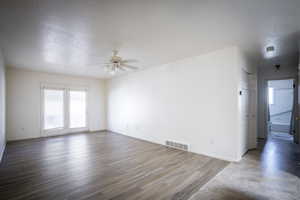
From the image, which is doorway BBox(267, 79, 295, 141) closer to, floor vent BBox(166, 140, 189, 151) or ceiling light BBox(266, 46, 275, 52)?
ceiling light BBox(266, 46, 275, 52)

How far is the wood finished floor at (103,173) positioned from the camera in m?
2.17

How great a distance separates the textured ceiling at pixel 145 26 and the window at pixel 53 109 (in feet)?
8.46

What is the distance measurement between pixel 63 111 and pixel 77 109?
23.5 inches

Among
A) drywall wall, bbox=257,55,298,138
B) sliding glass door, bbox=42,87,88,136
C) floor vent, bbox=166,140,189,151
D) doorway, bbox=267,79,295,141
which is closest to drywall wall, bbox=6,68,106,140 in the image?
sliding glass door, bbox=42,87,88,136

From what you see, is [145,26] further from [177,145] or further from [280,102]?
[280,102]

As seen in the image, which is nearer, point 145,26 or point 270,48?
point 145,26

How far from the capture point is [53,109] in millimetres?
6203

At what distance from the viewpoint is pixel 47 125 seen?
19.8ft

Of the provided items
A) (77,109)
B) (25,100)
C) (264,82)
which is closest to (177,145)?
(264,82)

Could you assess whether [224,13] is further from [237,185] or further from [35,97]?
[35,97]

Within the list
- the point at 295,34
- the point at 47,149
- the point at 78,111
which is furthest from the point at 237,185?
the point at 78,111

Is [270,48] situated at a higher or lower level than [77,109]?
higher

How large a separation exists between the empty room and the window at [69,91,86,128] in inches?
27.2

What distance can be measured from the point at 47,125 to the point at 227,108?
681 cm
